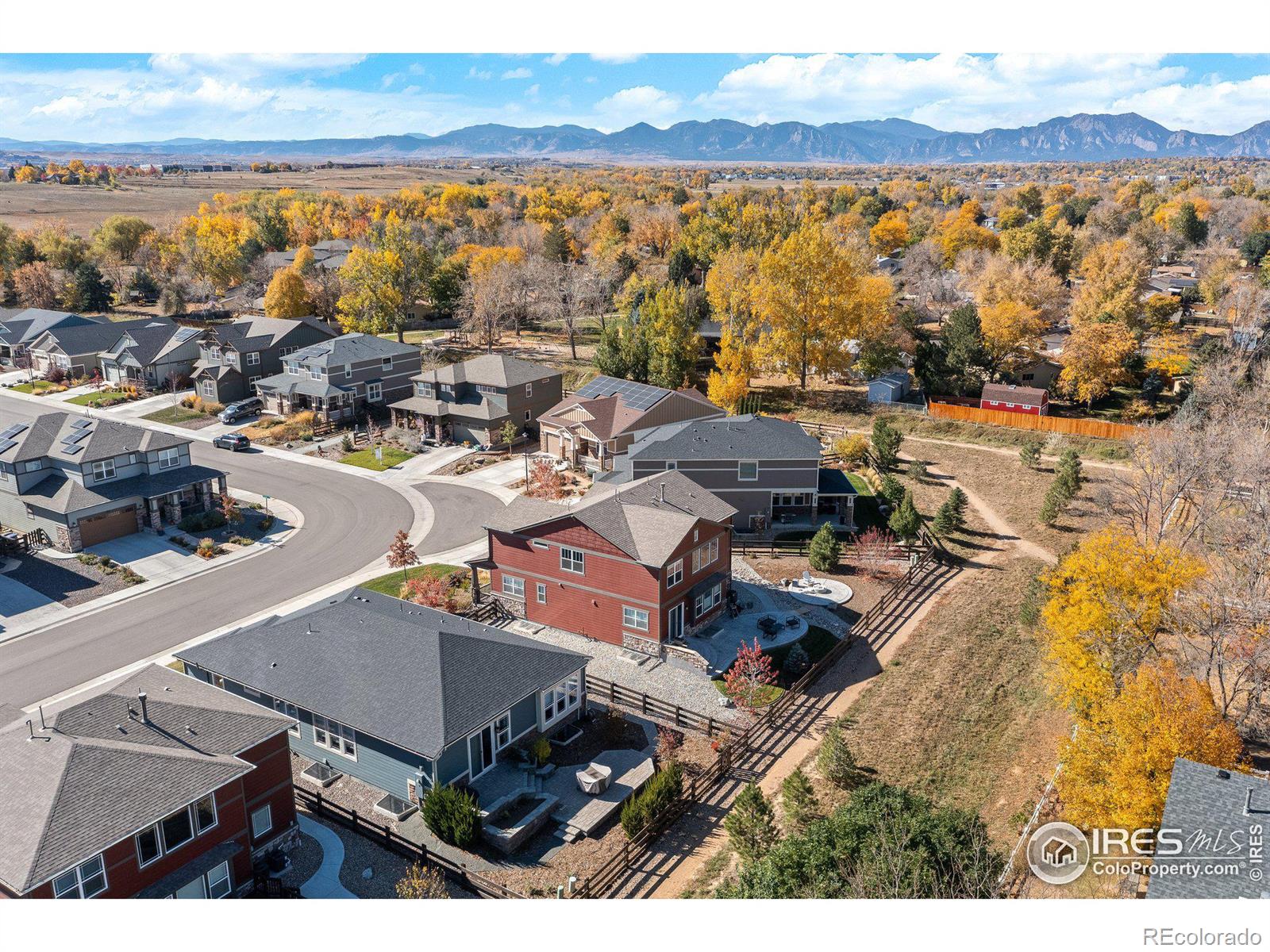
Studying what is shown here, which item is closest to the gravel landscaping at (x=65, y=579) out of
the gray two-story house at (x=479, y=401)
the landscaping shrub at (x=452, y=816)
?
the landscaping shrub at (x=452, y=816)

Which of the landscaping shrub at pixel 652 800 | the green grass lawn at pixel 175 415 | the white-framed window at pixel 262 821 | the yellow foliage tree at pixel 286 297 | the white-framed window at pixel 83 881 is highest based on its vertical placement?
the yellow foliage tree at pixel 286 297

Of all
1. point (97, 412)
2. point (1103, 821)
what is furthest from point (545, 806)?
point (97, 412)

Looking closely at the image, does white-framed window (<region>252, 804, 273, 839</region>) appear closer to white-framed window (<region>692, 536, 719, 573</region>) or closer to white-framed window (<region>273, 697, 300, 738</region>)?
white-framed window (<region>273, 697, 300, 738</region>)

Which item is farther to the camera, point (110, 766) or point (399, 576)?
point (399, 576)

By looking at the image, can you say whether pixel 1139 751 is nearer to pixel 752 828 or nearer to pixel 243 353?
pixel 752 828

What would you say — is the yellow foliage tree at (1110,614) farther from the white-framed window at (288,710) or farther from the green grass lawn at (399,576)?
the green grass lawn at (399,576)

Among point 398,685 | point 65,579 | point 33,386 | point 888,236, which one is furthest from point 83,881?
point 888,236

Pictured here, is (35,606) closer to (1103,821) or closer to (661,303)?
(1103,821)

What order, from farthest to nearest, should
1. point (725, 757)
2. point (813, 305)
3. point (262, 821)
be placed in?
point (813, 305), point (725, 757), point (262, 821)
